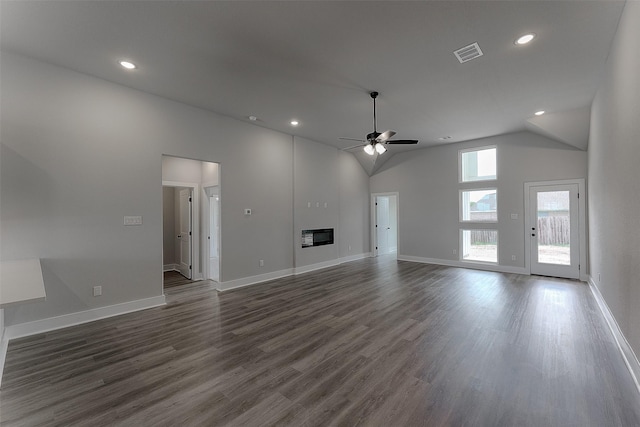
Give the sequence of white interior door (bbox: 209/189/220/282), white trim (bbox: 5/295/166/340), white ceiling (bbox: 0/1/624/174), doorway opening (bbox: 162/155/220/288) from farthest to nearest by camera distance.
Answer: white interior door (bbox: 209/189/220/282)
doorway opening (bbox: 162/155/220/288)
white trim (bbox: 5/295/166/340)
white ceiling (bbox: 0/1/624/174)

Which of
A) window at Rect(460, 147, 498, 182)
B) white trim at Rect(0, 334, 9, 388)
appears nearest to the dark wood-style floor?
white trim at Rect(0, 334, 9, 388)

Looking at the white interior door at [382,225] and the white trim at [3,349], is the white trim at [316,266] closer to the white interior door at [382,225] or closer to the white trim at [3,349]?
the white interior door at [382,225]

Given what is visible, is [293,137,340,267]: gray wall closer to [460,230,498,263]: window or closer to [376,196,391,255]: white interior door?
[376,196,391,255]: white interior door

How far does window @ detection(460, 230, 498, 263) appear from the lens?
6.81 meters

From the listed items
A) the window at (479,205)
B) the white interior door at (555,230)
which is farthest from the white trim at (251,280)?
the white interior door at (555,230)

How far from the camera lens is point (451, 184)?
292 inches

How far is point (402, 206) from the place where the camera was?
27.5ft

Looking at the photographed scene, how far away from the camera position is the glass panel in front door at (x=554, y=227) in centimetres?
581

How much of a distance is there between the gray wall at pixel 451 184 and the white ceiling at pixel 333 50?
1211 mm

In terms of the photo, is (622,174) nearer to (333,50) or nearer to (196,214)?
(333,50)

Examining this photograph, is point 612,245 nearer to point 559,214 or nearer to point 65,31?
point 559,214

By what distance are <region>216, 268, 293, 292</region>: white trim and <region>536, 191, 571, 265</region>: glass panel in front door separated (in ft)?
19.5

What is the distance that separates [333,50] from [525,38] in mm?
2111

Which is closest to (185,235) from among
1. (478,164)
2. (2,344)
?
(2,344)
